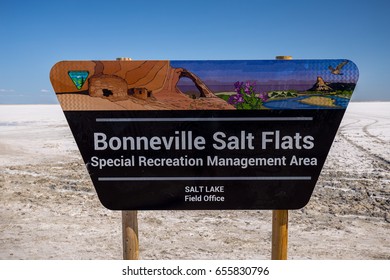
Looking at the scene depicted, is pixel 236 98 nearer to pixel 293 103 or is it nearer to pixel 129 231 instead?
pixel 293 103

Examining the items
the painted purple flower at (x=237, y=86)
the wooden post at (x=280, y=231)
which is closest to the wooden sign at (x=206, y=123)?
the painted purple flower at (x=237, y=86)

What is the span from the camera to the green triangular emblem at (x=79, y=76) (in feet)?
8.20

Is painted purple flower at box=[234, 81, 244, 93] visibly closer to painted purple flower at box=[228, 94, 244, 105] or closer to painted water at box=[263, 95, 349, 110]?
painted purple flower at box=[228, 94, 244, 105]

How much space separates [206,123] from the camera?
248cm

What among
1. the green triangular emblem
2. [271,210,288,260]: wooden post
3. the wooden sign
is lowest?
[271,210,288,260]: wooden post

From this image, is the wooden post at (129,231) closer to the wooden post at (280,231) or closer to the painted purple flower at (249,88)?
the wooden post at (280,231)

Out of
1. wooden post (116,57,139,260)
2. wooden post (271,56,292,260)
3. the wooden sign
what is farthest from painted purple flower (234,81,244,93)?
wooden post (116,57,139,260)

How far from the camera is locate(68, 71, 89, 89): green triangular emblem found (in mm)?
2498

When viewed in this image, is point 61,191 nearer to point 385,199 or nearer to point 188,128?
point 188,128

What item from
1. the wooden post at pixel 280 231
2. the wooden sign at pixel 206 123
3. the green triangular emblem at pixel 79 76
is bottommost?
the wooden post at pixel 280 231

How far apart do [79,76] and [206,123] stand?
0.98 m

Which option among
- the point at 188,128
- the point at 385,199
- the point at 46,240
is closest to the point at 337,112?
the point at 188,128

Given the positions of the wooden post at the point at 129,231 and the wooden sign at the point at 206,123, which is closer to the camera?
the wooden sign at the point at 206,123

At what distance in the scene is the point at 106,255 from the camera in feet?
14.0
